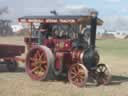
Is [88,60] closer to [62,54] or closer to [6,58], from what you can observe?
[62,54]

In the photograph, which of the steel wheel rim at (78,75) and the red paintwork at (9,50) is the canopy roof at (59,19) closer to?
the steel wheel rim at (78,75)

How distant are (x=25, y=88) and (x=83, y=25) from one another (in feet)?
9.85

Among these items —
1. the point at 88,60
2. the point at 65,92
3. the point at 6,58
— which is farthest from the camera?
the point at 6,58

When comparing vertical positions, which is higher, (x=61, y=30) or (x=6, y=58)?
(x=61, y=30)

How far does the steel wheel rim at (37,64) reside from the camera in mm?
13734

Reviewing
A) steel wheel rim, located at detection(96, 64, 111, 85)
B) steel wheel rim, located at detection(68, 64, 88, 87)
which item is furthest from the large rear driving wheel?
steel wheel rim, located at detection(96, 64, 111, 85)

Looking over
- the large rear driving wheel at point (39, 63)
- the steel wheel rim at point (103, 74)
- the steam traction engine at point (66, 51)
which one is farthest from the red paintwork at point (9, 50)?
the steel wheel rim at point (103, 74)

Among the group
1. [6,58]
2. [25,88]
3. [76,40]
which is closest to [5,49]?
[6,58]

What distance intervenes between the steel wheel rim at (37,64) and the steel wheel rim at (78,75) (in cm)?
85

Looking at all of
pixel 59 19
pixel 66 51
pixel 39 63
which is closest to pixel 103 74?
pixel 66 51

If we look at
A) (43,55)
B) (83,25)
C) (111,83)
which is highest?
(83,25)

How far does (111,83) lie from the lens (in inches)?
547

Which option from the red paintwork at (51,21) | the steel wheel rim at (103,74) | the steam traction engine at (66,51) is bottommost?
the steel wheel rim at (103,74)

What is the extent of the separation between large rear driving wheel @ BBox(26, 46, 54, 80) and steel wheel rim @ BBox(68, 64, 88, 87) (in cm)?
74
